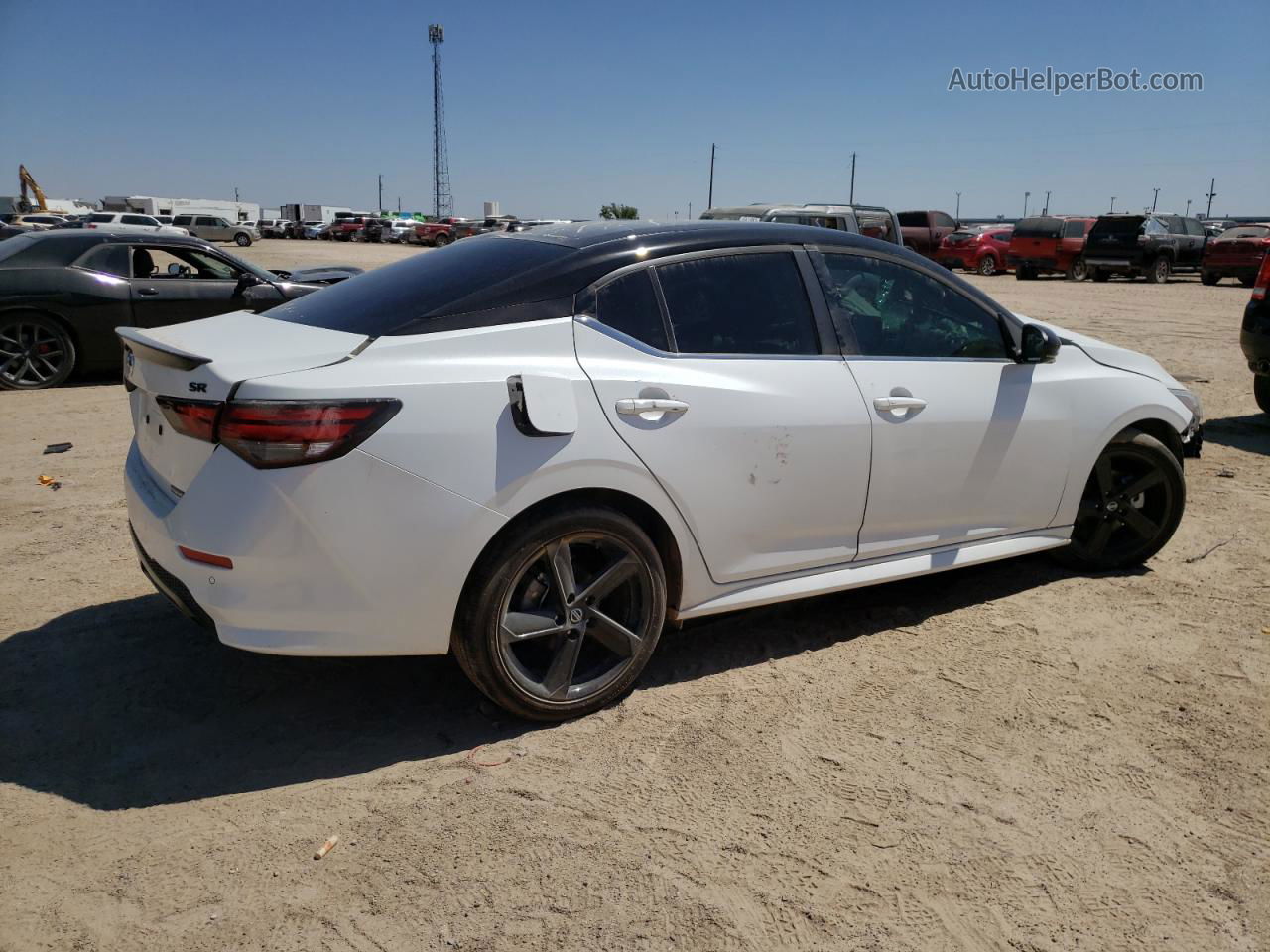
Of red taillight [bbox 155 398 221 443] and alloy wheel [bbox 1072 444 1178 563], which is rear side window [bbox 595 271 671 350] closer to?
red taillight [bbox 155 398 221 443]

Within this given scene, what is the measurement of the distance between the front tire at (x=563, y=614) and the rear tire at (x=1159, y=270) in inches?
1115

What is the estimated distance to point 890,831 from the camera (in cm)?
278

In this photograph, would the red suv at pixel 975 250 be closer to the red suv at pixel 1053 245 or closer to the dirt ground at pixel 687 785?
the red suv at pixel 1053 245

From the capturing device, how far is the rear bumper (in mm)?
2773

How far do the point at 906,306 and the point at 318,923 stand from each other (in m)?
3.08

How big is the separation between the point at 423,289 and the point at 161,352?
0.85 metres

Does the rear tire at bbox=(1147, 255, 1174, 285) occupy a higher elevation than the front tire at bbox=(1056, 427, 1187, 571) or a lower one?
higher

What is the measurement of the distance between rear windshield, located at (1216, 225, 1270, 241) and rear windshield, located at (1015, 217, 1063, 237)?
429cm

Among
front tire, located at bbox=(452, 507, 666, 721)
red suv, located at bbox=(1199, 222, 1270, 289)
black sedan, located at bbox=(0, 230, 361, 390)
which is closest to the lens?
front tire, located at bbox=(452, 507, 666, 721)

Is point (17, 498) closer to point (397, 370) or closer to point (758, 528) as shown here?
point (397, 370)

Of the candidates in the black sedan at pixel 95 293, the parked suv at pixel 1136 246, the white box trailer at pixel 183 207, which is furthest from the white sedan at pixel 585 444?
the white box trailer at pixel 183 207

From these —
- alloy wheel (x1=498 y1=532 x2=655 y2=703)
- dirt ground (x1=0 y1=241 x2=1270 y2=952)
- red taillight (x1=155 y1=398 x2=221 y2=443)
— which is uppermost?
red taillight (x1=155 y1=398 x2=221 y2=443)

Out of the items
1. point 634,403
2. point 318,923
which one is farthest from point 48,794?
point 634,403

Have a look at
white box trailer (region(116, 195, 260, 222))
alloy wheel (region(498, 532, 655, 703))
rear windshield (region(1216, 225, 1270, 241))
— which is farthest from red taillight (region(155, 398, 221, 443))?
white box trailer (region(116, 195, 260, 222))
